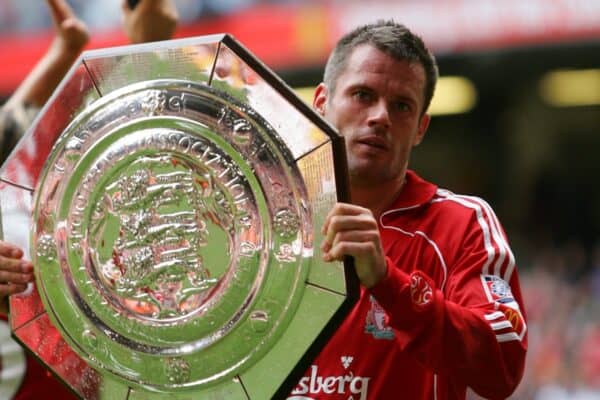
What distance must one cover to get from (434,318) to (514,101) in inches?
356

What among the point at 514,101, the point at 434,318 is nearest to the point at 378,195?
the point at 434,318

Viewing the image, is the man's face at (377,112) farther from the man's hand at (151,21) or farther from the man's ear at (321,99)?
the man's hand at (151,21)

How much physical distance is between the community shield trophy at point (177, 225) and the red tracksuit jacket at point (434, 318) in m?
0.15

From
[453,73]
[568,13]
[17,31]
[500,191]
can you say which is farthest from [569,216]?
[17,31]

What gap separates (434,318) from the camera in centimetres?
151

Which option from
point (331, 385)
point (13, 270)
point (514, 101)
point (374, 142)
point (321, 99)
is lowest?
point (331, 385)

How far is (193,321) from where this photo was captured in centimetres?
144

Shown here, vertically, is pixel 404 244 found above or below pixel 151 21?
below

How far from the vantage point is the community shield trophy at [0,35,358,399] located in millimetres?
1412

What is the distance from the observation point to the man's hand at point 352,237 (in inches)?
54.4

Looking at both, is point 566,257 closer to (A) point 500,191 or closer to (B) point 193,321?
(A) point 500,191

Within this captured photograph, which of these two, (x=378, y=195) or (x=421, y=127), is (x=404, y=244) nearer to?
(x=378, y=195)

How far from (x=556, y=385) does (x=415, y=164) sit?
16.3 ft

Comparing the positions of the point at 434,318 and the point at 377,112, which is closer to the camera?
the point at 434,318
